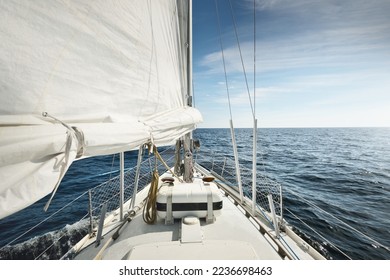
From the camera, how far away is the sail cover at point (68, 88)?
0.93 m

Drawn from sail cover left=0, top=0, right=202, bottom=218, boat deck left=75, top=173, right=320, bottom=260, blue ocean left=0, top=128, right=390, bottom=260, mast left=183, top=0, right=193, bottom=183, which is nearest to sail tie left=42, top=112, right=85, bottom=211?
sail cover left=0, top=0, right=202, bottom=218

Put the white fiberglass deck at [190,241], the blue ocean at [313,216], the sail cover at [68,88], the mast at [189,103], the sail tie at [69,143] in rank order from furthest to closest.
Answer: the blue ocean at [313,216] < the mast at [189,103] < the white fiberglass deck at [190,241] < the sail tie at [69,143] < the sail cover at [68,88]

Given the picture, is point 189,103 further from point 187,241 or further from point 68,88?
point 68,88

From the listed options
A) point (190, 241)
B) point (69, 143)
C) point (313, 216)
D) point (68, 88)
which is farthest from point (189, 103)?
point (313, 216)

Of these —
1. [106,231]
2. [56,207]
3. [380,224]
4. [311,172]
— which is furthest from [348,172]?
[56,207]

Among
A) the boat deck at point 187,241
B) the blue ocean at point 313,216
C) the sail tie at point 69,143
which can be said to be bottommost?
the blue ocean at point 313,216

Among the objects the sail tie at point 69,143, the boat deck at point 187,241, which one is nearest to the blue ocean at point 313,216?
the boat deck at point 187,241

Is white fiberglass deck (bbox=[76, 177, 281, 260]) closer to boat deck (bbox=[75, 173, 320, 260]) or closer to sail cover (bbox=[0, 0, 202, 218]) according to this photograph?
boat deck (bbox=[75, 173, 320, 260])

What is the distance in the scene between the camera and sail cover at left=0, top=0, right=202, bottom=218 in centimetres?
93

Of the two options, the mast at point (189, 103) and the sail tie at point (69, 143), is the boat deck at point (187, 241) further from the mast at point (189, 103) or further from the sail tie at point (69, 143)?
the sail tie at point (69, 143)

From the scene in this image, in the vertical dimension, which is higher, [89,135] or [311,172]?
[89,135]
